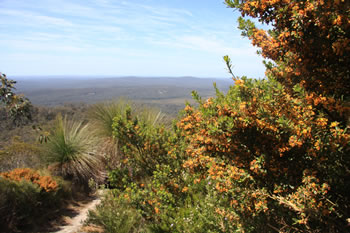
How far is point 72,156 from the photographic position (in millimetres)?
7000

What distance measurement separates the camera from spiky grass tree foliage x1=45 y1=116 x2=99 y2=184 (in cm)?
684

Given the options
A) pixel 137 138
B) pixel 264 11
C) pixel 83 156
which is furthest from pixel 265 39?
pixel 83 156

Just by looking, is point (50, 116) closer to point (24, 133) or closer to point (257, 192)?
point (24, 133)

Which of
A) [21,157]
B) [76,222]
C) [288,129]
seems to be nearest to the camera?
[288,129]

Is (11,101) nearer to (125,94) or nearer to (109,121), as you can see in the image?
(109,121)

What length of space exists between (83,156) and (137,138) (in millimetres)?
3461

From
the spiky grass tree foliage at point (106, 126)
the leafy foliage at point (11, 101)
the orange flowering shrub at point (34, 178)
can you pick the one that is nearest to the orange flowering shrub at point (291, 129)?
the leafy foliage at point (11, 101)

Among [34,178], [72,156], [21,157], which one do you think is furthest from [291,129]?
[21,157]

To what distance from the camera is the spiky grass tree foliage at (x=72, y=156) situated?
6844mm

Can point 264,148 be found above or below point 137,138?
above

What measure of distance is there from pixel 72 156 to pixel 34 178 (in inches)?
64.4

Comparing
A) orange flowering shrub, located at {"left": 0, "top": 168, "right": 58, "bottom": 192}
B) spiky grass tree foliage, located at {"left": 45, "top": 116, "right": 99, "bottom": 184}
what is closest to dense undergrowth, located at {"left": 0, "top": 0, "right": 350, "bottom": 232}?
orange flowering shrub, located at {"left": 0, "top": 168, "right": 58, "bottom": 192}

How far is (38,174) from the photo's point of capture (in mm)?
5652

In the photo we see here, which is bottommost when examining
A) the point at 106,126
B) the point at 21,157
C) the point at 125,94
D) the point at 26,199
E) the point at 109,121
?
the point at 26,199
